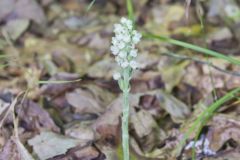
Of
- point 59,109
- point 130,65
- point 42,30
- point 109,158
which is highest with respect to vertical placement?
point 42,30

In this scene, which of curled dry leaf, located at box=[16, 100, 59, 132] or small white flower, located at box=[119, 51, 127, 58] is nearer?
small white flower, located at box=[119, 51, 127, 58]

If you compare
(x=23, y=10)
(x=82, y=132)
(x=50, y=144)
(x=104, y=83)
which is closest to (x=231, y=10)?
(x=104, y=83)

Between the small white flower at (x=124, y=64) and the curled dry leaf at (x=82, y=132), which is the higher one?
the small white flower at (x=124, y=64)

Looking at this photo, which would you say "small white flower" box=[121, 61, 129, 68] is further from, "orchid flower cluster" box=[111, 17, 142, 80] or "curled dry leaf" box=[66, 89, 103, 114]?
"curled dry leaf" box=[66, 89, 103, 114]

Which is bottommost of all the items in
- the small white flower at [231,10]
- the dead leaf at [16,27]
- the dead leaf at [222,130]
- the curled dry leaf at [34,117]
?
the dead leaf at [222,130]

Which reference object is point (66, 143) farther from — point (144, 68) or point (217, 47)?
point (217, 47)

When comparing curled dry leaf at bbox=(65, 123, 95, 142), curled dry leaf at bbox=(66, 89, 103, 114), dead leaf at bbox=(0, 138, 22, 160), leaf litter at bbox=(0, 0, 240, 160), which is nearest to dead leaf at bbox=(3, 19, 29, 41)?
leaf litter at bbox=(0, 0, 240, 160)

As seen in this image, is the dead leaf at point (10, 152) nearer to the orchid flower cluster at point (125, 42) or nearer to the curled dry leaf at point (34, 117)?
the curled dry leaf at point (34, 117)

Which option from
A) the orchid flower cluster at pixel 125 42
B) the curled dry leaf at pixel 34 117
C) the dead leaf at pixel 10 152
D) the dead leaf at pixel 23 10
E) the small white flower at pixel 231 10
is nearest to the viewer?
the orchid flower cluster at pixel 125 42

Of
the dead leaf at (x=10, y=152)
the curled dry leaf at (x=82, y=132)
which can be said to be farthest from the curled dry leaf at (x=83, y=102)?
the dead leaf at (x=10, y=152)

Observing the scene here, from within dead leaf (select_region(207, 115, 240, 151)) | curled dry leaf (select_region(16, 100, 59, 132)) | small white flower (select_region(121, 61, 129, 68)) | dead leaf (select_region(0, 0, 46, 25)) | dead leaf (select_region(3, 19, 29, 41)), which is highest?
dead leaf (select_region(0, 0, 46, 25))

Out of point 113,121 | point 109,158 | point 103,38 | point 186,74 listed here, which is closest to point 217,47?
point 186,74
